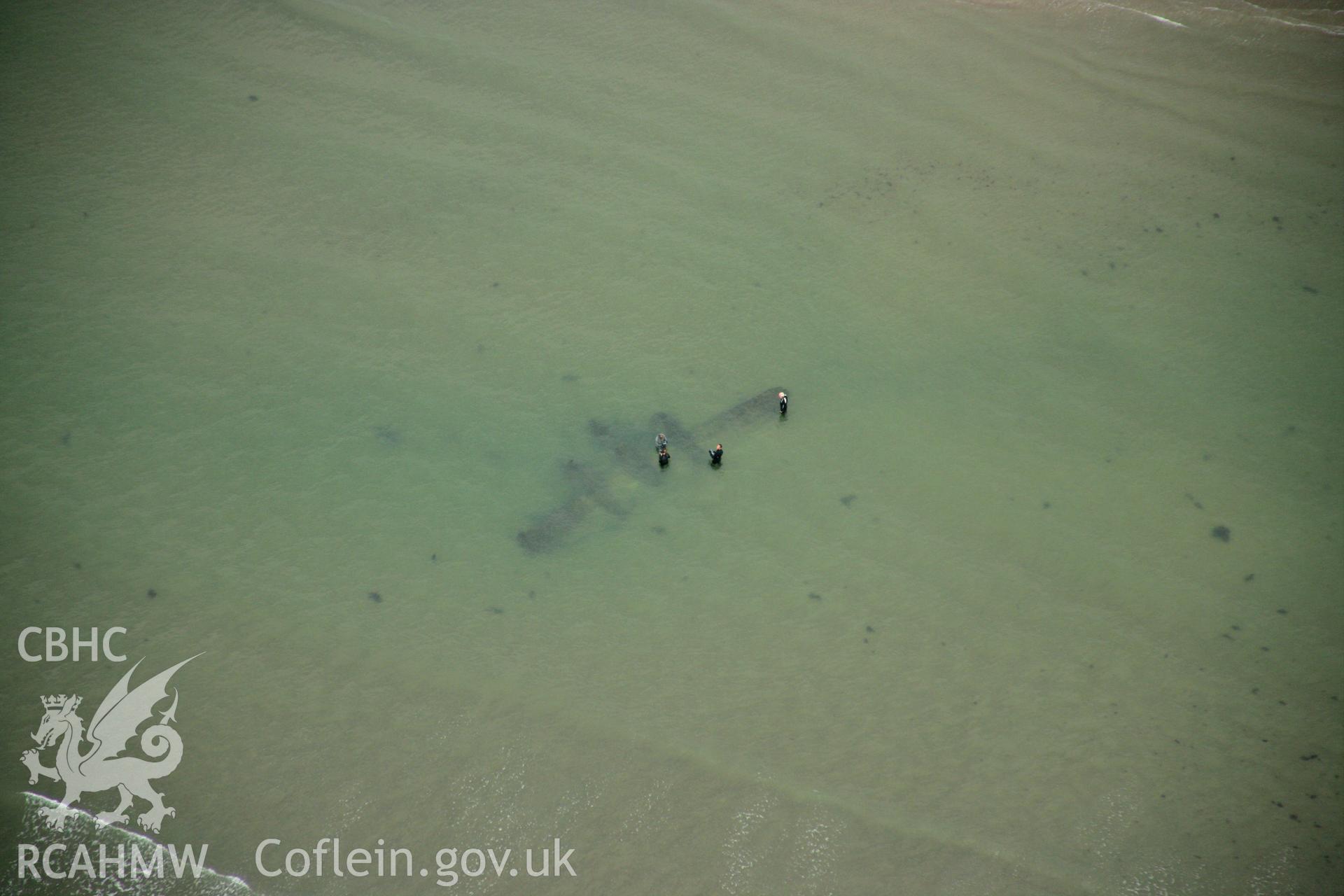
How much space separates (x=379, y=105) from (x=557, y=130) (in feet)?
4.02

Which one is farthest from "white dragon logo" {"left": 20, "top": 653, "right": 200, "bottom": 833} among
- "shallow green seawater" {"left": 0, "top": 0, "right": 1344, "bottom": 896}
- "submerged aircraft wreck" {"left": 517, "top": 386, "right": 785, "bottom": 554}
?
"submerged aircraft wreck" {"left": 517, "top": 386, "right": 785, "bottom": 554}

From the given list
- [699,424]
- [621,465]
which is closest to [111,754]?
[621,465]

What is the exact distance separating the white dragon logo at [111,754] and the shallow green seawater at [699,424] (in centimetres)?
9

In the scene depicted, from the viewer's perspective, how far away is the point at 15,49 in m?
6.38

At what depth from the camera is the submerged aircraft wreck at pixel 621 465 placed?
5133mm

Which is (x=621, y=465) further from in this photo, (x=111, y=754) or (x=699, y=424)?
(x=111, y=754)

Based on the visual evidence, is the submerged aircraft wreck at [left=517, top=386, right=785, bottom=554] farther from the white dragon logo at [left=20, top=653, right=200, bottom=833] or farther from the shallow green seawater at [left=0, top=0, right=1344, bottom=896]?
the white dragon logo at [left=20, top=653, right=200, bottom=833]

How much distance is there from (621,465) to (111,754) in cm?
284

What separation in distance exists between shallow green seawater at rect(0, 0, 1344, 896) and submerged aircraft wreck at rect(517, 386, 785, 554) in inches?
1.9

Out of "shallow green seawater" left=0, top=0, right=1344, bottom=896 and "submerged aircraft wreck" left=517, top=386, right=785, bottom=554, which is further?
"submerged aircraft wreck" left=517, top=386, right=785, bottom=554

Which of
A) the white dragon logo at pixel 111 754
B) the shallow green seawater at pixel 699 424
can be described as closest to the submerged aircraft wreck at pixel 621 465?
the shallow green seawater at pixel 699 424

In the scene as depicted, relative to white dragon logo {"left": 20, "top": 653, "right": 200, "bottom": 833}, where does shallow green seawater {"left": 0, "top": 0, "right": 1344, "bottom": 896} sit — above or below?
above

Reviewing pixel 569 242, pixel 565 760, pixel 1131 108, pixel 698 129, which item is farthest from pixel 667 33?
pixel 565 760

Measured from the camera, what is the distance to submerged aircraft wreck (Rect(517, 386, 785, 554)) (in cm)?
513
